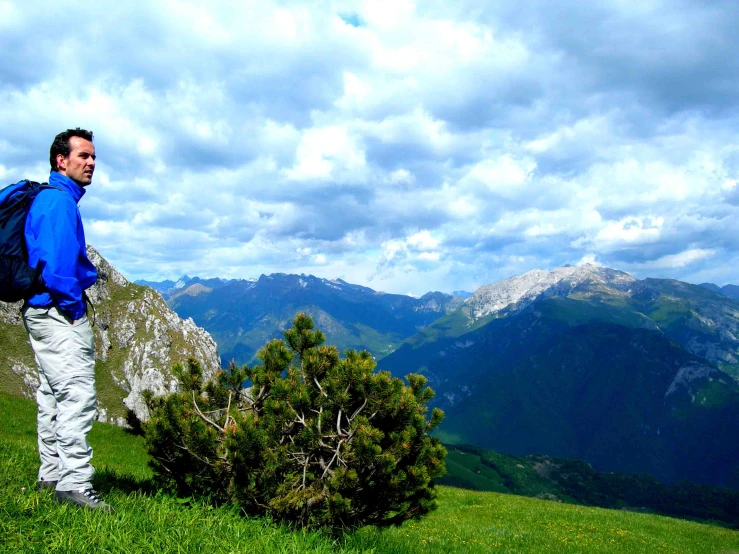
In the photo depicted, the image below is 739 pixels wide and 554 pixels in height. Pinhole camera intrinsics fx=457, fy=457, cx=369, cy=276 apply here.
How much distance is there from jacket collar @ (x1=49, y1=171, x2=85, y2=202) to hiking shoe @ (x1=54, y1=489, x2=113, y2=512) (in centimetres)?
405

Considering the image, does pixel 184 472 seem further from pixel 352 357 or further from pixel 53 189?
pixel 53 189

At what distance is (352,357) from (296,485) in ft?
7.81

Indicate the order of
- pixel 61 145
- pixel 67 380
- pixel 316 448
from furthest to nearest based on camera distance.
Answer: pixel 316 448 < pixel 61 145 < pixel 67 380

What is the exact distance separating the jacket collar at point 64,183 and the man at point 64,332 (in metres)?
0.26

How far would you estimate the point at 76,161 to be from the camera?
6762 millimetres

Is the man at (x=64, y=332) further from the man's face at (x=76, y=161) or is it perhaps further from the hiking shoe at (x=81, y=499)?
the man's face at (x=76, y=161)

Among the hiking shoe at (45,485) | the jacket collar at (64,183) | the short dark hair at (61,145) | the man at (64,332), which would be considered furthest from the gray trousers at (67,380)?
the short dark hair at (61,145)

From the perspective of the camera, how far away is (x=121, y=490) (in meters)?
7.59

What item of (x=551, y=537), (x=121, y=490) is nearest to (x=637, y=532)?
(x=551, y=537)

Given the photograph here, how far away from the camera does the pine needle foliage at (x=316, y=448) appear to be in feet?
24.7

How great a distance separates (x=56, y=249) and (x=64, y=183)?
1245mm

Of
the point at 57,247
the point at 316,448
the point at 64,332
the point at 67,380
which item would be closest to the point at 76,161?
the point at 57,247

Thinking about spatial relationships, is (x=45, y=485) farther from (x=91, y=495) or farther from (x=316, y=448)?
(x=316, y=448)

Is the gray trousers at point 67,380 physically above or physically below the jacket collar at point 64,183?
below
